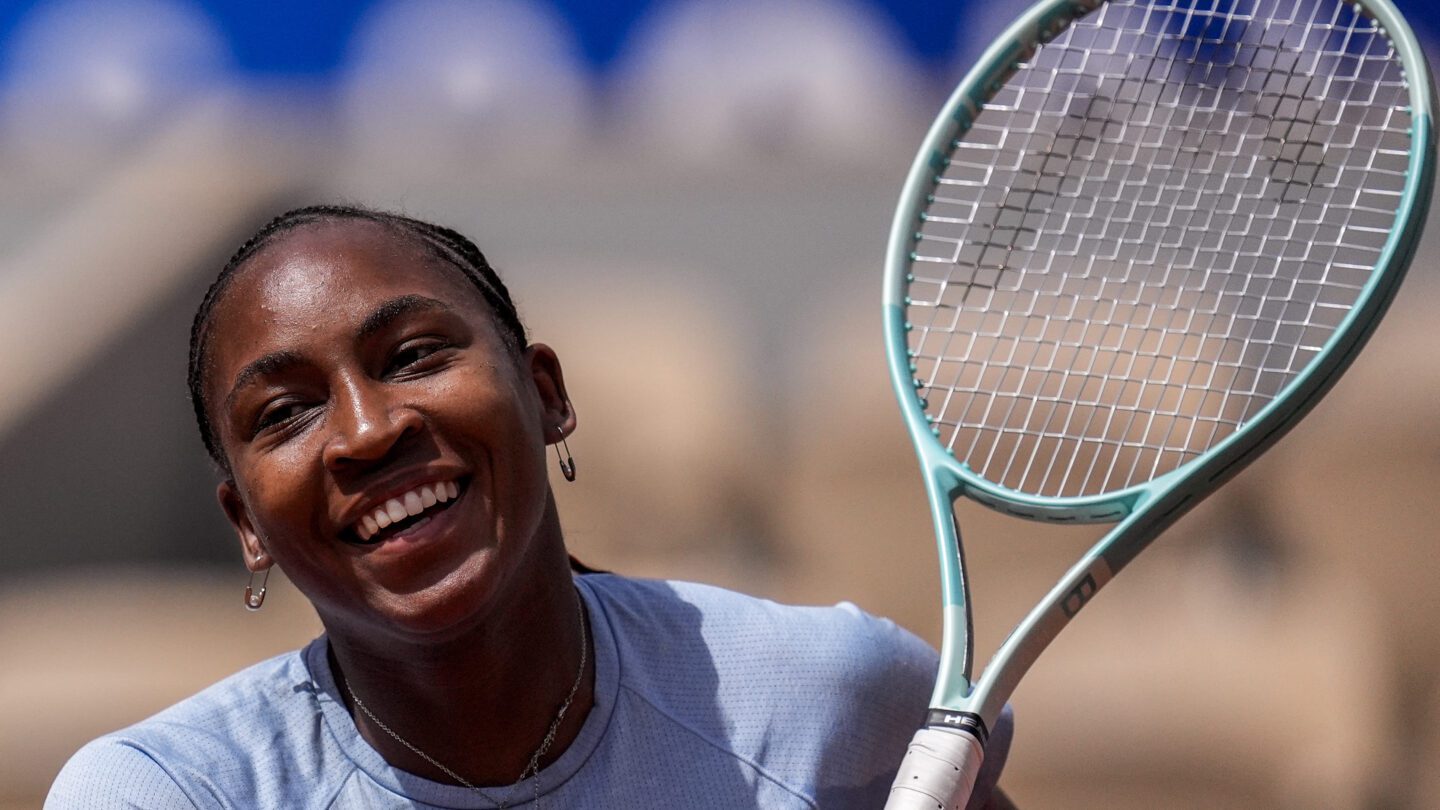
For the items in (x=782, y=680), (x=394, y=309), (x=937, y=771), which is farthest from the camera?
(x=782, y=680)

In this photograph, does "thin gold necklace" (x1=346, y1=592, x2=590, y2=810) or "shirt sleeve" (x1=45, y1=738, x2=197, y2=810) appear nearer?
"shirt sleeve" (x1=45, y1=738, x2=197, y2=810)

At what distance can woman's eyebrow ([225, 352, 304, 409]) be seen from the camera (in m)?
1.39

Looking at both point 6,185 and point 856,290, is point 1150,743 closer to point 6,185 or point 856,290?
point 856,290

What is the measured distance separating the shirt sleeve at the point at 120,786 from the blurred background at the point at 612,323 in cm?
223

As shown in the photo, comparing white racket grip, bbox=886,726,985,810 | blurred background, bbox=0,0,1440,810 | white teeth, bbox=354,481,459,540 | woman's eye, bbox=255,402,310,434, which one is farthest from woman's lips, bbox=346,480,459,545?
blurred background, bbox=0,0,1440,810

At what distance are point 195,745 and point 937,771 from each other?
1.96 feet

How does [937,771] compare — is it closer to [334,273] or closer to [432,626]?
[432,626]

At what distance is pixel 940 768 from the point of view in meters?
1.32

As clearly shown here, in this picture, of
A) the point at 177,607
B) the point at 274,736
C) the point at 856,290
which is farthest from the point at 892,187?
the point at 274,736

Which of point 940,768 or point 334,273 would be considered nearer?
point 940,768

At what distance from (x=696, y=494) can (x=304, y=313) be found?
92.9 inches

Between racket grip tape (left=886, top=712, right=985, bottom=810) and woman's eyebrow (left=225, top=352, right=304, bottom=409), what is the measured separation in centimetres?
58

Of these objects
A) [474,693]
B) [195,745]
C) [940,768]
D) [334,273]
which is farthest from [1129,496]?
[195,745]

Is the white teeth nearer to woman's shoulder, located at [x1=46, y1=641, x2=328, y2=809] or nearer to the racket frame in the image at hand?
woman's shoulder, located at [x1=46, y1=641, x2=328, y2=809]
